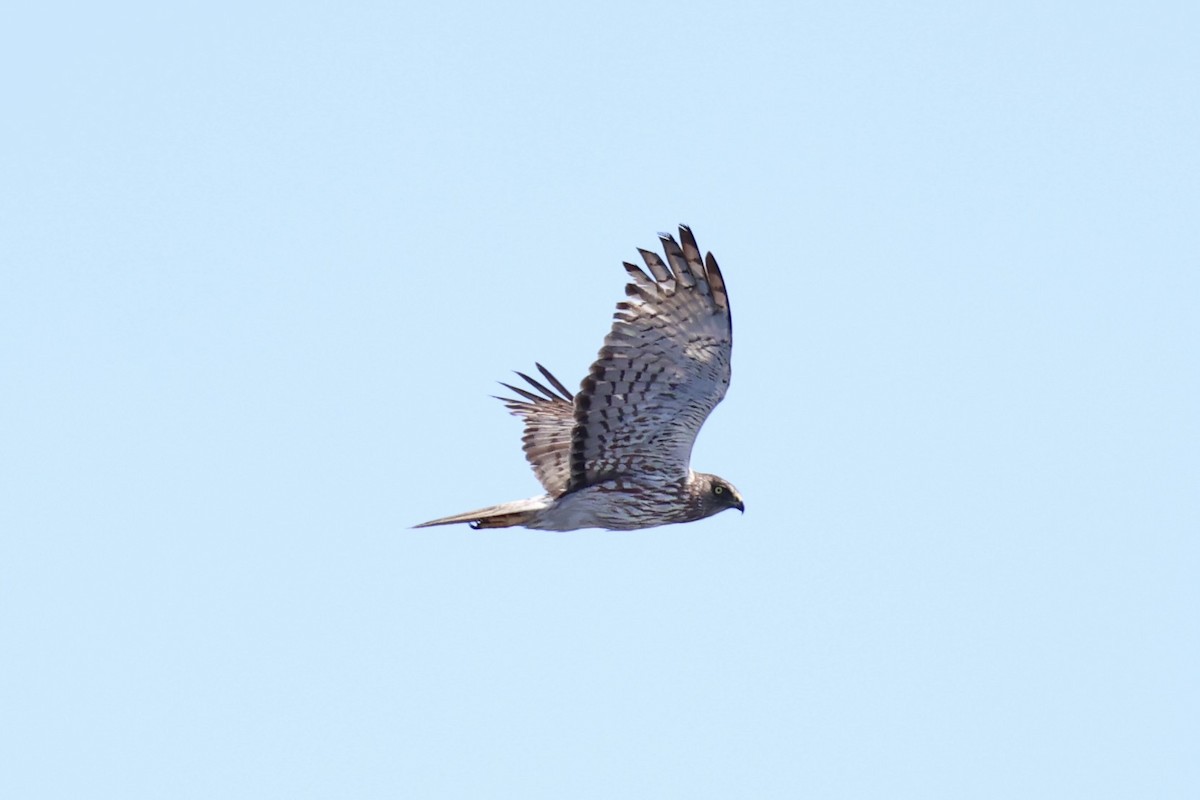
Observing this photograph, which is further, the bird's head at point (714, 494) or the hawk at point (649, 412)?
the bird's head at point (714, 494)

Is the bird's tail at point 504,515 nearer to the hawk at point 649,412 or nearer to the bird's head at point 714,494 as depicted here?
the hawk at point 649,412

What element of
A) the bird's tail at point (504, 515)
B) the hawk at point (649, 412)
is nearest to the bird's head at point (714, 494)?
the hawk at point (649, 412)

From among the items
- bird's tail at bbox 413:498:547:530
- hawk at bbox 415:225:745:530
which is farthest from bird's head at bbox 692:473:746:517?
bird's tail at bbox 413:498:547:530

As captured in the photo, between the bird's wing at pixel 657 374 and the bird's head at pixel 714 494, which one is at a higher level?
the bird's wing at pixel 657 374

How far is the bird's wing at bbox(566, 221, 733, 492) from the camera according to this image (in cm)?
1302

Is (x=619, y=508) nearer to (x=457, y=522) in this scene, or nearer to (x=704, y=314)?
(x=457, y=522)

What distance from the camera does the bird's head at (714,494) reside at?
48.9 ft

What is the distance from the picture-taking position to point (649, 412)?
13.9 meters

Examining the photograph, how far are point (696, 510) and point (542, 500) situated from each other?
4.18 ft

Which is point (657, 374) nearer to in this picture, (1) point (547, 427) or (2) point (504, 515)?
(2) point (504, 515)

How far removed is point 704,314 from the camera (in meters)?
13.1

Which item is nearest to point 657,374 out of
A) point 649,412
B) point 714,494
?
point 649,412

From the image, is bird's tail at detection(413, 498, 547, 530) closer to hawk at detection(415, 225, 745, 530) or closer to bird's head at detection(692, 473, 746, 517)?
hawk at detection(415, 225, 745, 530)

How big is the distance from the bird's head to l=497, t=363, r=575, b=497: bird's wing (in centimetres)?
114
